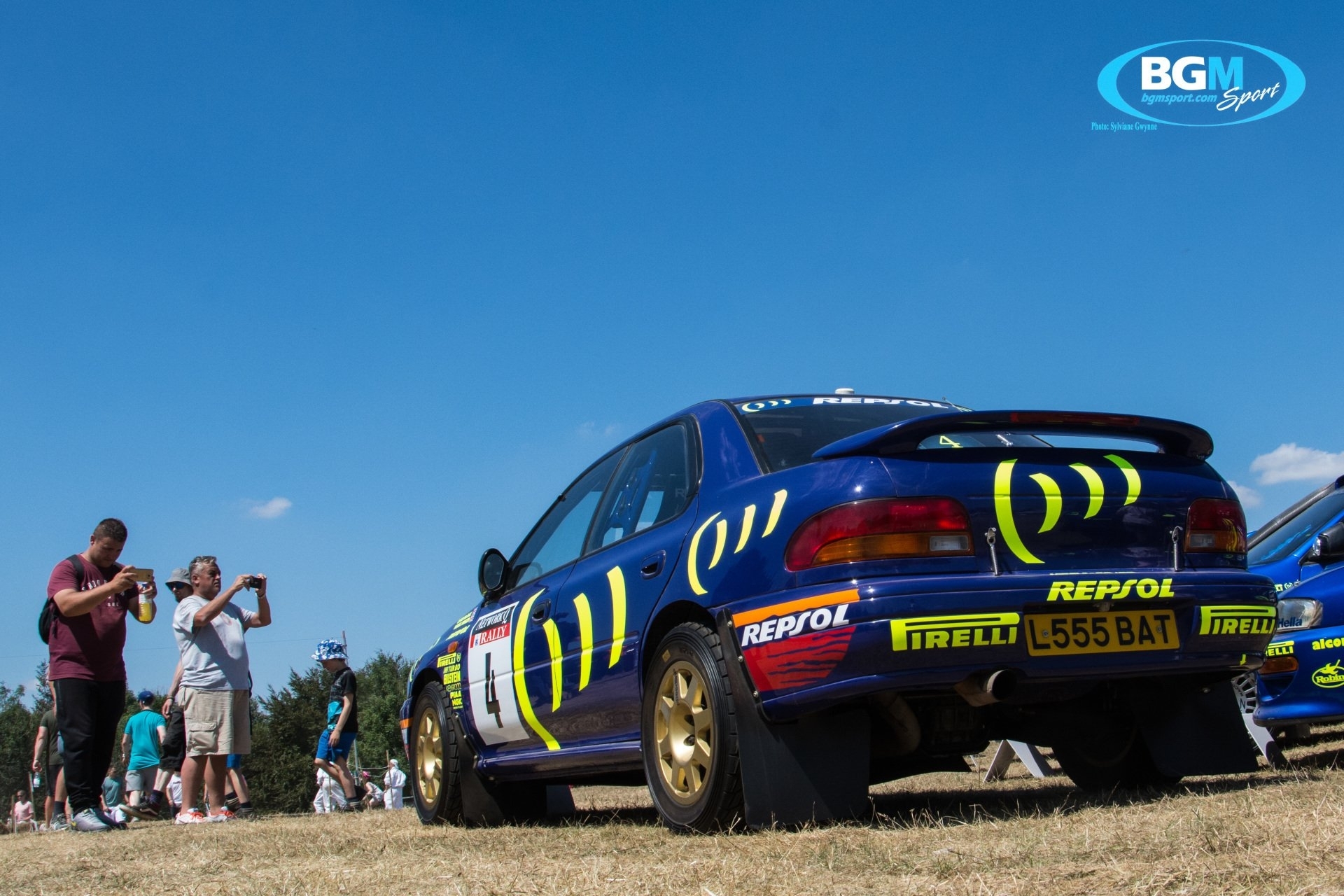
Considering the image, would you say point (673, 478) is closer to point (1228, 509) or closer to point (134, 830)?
point (1228, 509)

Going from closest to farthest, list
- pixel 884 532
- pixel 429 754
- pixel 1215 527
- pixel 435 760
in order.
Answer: pixel 884 532 → pixel 1215 527 → pixel 435 760 → pixel 429 754

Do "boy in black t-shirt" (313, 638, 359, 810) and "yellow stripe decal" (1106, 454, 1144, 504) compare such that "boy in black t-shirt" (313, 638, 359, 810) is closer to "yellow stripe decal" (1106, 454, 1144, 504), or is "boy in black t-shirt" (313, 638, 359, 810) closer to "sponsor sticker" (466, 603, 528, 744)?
"sponsor sticker" (466, 603, 528, 744)

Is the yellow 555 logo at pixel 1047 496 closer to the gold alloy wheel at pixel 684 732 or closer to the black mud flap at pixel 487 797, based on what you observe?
the gold alloy wheel at pixel 684 732

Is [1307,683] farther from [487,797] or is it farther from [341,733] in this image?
[341,733]

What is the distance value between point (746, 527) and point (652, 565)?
582mm

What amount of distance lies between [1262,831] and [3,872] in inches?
173

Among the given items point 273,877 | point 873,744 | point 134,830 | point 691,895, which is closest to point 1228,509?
point 873,744

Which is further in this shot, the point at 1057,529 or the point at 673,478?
the point at 673,478

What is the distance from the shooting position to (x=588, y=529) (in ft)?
17.7

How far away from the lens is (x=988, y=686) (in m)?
3.62

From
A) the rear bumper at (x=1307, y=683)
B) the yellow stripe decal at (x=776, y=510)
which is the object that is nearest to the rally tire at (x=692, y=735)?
the yellow stripe decal at (x=776, y=510)

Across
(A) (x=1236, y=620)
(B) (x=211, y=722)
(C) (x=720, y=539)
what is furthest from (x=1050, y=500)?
(B) (x=211, y=722)

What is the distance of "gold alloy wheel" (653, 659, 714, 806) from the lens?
4.04m

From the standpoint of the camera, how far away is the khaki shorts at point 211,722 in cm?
841
